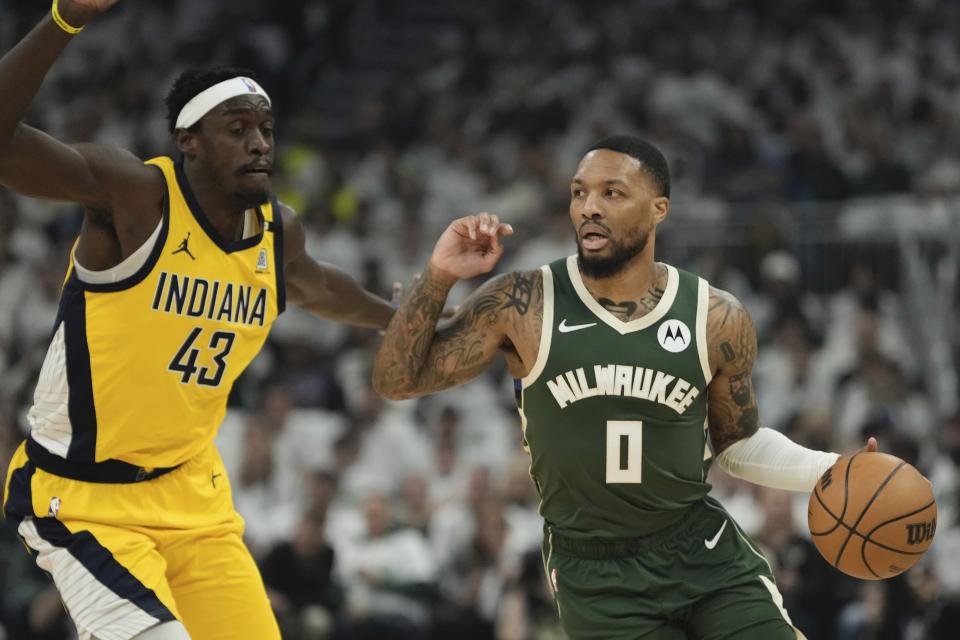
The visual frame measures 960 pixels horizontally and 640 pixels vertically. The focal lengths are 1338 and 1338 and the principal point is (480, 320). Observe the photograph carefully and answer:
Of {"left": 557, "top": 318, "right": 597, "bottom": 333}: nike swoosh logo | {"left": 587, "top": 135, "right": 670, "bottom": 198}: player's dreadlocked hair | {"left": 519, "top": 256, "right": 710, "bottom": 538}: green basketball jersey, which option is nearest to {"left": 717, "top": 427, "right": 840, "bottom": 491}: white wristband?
{"left": 519, "top": 256, "right": 710, "bottom": 538}: green basketball jersey

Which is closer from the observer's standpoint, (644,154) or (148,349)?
(148,349)

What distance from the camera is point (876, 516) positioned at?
4.69 meters

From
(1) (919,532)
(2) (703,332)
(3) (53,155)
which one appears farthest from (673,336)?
(3) (53,155)

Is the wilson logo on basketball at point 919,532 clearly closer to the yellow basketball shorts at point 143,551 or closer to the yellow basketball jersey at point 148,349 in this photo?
the yellow basketball shorts at point 143,551

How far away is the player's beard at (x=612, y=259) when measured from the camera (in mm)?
4832

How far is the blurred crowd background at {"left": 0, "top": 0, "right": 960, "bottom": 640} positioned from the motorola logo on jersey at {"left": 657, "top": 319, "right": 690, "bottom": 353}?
13.2 feet

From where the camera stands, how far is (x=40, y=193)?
14.8ft

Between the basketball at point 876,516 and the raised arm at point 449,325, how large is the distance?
1312 millimetres

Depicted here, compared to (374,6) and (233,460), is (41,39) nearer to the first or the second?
(233,460)

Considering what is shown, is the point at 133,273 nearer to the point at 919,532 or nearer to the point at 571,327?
the point at 571,327

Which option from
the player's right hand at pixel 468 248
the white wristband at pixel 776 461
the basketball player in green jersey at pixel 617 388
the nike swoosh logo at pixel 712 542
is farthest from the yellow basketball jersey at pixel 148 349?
the white wristband at pixel 776 461

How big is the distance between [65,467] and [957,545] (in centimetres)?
617

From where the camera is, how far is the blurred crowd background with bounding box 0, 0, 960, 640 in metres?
9.16

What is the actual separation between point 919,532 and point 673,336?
1096 millimetres
